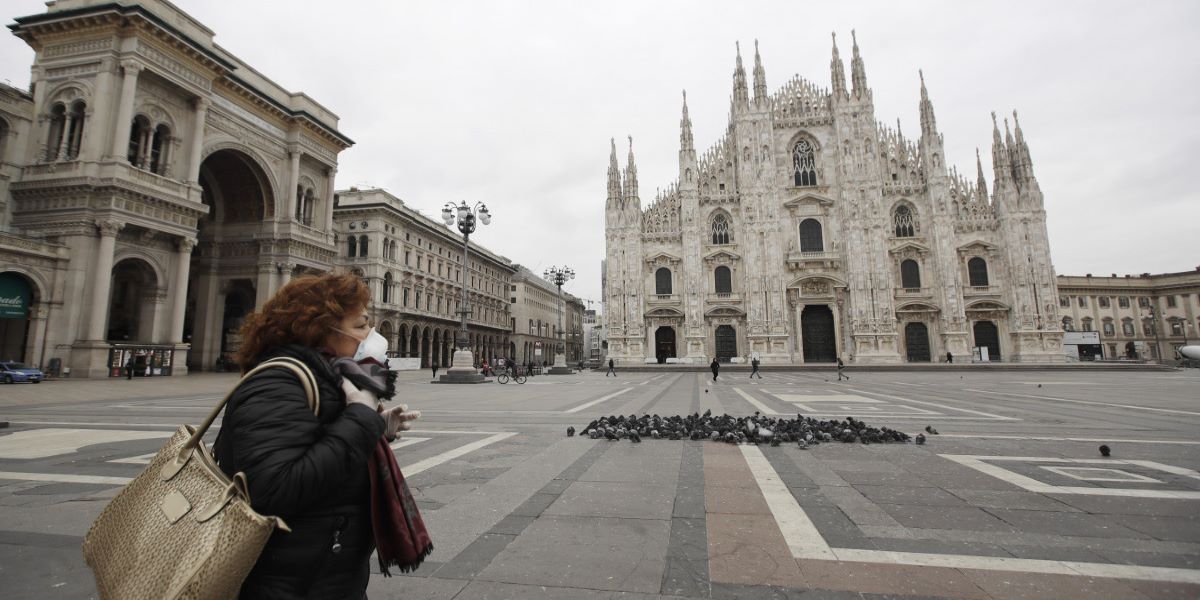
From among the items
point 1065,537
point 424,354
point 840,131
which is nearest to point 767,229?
point 840,131

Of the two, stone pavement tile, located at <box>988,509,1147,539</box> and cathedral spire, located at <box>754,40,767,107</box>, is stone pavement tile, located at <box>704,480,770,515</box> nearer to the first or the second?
stone pavement tile, located at <box>988,509,1147,539</box>

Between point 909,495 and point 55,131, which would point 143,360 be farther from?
point 909,495

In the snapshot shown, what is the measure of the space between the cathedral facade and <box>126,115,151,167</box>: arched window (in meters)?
27.5

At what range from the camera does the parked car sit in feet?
63.6

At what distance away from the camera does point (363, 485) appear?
5.90ft

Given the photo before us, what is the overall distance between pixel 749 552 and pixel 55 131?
34867mm

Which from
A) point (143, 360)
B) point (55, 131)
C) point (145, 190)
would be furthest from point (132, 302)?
point (55, 131)

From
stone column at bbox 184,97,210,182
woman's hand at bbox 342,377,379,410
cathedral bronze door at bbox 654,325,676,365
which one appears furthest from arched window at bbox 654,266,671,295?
woman's hand at bbox 342,377,379,410

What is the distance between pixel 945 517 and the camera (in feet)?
12.3

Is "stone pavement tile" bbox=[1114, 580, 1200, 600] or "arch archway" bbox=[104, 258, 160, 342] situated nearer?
"stone pavement tile" bbox=[1114, 580, 1200, 600]

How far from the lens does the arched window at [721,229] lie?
41469 millimetres

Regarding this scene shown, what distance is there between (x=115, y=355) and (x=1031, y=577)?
31.7 metres

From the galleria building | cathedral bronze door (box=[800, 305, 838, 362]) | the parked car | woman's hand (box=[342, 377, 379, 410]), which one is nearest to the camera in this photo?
woman's hand (box=[342, 377, 379, 410])

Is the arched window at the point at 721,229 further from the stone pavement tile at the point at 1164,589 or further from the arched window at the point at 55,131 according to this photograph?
the stone pavement tile at the point at 1164,589
